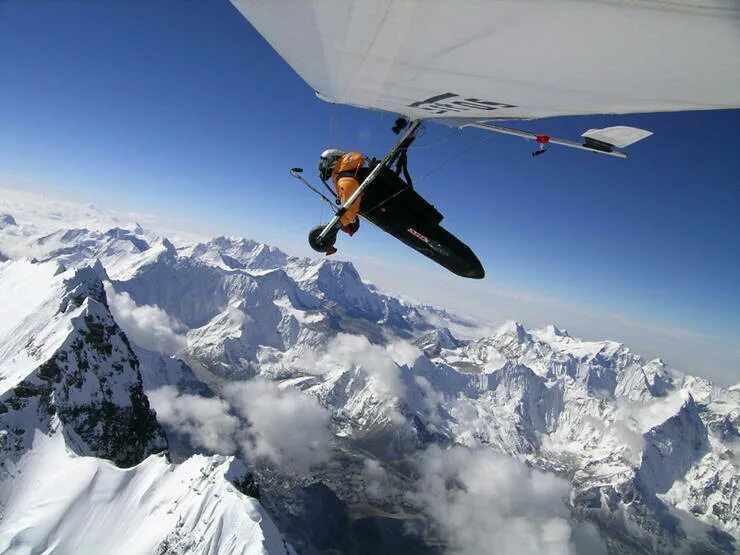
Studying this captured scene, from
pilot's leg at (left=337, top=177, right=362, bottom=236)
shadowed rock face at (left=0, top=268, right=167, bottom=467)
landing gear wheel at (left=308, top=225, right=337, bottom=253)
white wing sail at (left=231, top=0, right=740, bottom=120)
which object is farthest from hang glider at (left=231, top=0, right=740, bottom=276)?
shadowed rock face at (left=0, top=268, right=167, bottom=467)

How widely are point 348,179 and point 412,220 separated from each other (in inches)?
73.4

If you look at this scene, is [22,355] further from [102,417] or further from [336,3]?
[336,3]

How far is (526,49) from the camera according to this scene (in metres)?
3.28

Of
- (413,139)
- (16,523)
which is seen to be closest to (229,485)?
(16,523)

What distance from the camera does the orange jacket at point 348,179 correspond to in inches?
375

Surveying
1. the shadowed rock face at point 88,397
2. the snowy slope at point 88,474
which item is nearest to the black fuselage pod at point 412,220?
the snowy slope at point 88,474

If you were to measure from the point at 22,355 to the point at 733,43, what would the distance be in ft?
449

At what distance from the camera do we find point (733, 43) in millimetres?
2246

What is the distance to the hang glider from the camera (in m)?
2.44

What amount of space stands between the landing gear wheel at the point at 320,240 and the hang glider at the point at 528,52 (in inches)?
189

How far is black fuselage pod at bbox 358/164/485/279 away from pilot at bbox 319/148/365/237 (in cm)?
23

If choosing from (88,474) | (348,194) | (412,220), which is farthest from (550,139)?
(88,474)

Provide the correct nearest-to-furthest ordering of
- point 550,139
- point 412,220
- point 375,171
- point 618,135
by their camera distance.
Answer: point 618,135 → point 550,139 → point 375,171 → point 412,220

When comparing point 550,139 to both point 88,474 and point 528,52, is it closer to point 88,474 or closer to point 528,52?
point 528,52
